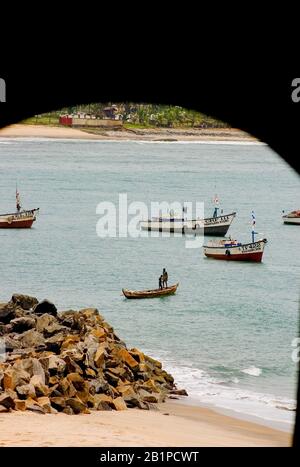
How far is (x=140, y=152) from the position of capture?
297ft

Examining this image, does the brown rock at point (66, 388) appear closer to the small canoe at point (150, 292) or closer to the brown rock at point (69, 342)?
the brown rock at point (69, 342)

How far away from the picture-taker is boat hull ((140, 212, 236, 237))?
50.8 metres

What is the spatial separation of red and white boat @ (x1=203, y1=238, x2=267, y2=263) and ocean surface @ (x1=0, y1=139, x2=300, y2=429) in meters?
0.44

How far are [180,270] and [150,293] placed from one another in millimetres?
6510

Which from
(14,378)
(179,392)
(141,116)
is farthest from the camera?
(141,116)

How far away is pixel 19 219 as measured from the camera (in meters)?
49.7

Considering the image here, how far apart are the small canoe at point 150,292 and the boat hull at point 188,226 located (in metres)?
15.6

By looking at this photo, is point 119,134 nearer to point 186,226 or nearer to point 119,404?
point 186,226

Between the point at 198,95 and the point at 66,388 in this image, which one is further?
the point at 66,388

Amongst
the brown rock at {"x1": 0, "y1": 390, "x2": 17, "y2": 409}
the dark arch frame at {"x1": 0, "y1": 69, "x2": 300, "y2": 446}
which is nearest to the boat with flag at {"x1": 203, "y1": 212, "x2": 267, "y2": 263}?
the brown rock at {"x1": 0, "y1": 390, "x2": 17, "y2": 409}

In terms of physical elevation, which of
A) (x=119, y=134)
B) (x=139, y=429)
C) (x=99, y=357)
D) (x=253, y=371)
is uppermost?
(x=119, y=134)

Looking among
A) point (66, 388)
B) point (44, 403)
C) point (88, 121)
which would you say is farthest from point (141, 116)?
point (44, 403)
